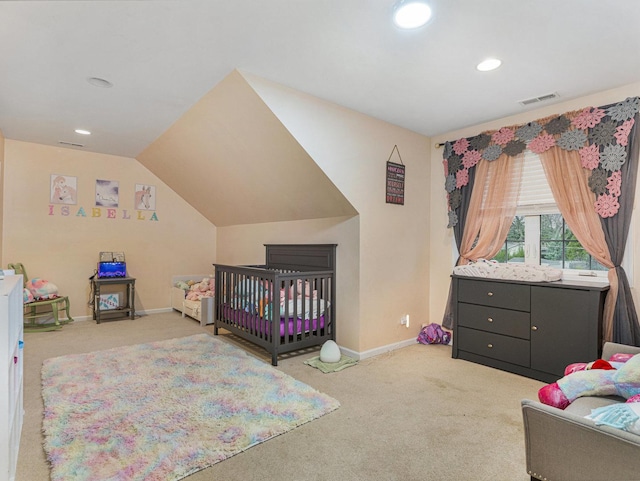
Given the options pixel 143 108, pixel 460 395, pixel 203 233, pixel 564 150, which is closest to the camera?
pixel 460 395

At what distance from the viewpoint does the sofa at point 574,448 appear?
1.12 metres

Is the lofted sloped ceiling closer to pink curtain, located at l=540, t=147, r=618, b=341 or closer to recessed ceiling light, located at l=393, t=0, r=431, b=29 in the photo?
recessed ceiling light, located at l=393, t=0, r=431, b=29

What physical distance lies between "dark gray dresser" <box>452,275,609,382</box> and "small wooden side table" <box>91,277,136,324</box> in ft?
13.5

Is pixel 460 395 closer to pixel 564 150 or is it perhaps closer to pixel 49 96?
pixel 564 150

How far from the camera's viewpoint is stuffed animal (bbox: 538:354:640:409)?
5.00ft

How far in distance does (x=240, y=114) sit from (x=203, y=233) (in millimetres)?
3212

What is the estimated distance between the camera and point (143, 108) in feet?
10.6

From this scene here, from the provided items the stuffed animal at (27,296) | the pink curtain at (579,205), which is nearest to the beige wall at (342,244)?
the pink curtain at (579,205)

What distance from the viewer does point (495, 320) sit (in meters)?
3.01

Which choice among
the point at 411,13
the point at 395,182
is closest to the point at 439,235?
the point at 395,182

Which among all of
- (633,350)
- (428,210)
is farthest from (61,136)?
(633,350)

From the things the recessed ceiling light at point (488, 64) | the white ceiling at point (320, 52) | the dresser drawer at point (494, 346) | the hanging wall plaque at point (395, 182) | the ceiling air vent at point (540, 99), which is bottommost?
the dresser drawer at point (494, 346)

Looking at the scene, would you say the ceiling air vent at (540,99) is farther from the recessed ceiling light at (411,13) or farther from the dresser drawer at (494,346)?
the dresser drawer at (494,346)

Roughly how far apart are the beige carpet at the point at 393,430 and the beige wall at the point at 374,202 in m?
0.49
